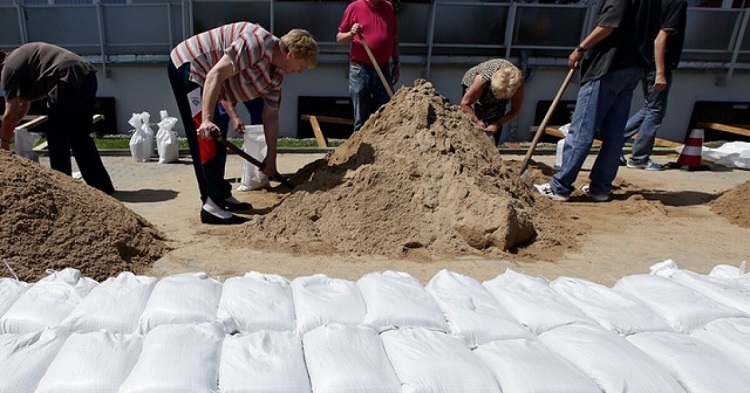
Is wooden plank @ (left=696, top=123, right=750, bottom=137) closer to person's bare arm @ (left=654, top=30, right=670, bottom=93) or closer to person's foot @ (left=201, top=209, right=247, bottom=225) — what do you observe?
person's bare arm @ (left=654, top=30, right=670, bottom=93)

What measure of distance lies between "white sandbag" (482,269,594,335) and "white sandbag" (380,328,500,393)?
0.32 metres

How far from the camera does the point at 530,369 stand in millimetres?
1519

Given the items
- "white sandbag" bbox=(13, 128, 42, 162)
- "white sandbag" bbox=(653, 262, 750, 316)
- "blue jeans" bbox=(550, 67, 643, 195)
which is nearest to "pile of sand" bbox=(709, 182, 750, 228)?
"blue jeans" bbox=(550, 67, 643, 195)

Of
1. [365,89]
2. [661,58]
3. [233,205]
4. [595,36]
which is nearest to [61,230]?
[233,205]

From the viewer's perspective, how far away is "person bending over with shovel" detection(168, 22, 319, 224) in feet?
12.5

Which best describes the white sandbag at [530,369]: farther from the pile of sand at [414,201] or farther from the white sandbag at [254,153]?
the white sandbag at [254,153]

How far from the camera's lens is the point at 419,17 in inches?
350

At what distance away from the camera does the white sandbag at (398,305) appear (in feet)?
5.79

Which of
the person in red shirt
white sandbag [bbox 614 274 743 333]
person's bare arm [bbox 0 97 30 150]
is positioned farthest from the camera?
the person in red shirt

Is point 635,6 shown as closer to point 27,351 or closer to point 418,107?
point 418,107

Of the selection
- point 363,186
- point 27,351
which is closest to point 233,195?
point 363,186

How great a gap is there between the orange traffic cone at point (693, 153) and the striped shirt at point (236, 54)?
5.26 meters

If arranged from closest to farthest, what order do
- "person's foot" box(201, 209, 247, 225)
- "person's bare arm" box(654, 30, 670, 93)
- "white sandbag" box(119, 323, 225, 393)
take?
"white sandbag" box(119, 323, 225, 393) < "person's foot" box(201, 209, 247, 225) < "person's bare arm" box(654, 30, 670, 93)

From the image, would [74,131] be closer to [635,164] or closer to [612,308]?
[612,308]
